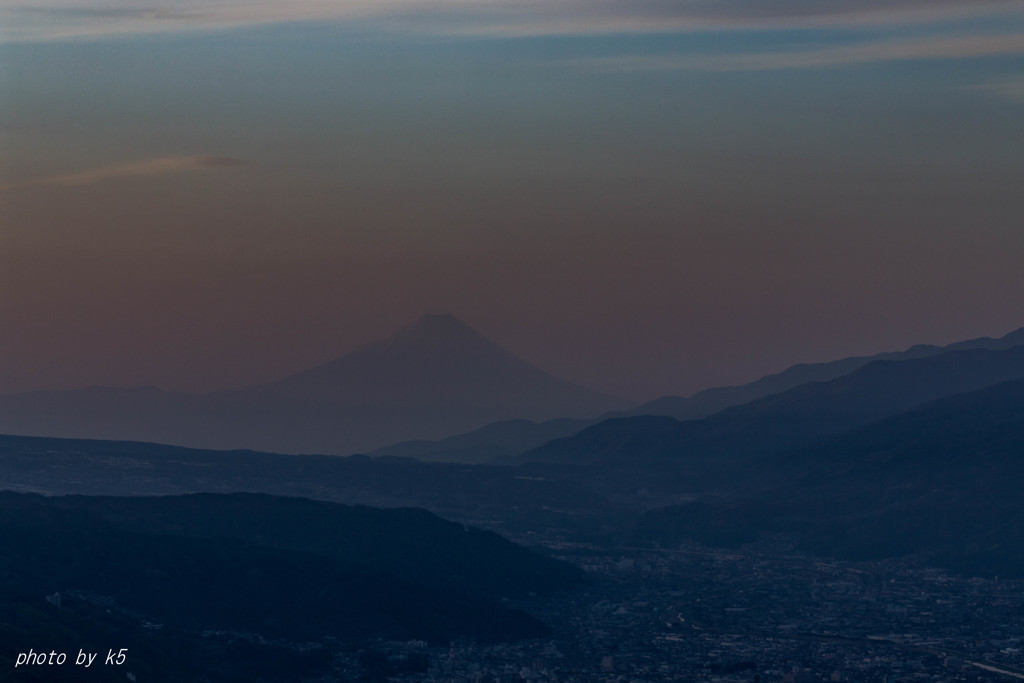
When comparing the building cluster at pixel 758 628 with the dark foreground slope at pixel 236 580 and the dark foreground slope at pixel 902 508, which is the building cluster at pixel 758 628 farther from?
the dark foreground slope at pixel 902 508

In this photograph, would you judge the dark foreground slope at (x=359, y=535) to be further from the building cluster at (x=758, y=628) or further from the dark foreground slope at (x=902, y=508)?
the dark foreground slope at (x=902, y=508)

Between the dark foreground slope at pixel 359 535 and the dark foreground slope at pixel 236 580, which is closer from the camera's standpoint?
the dark foreground slope at pixel 236 580

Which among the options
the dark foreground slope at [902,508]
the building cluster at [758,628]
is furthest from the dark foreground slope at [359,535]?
the dark foreground slope at [902,508]

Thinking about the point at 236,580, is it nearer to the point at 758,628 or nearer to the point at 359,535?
the point at 359,535

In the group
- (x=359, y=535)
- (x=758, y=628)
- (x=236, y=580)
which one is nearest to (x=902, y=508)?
(x=359, y=535)

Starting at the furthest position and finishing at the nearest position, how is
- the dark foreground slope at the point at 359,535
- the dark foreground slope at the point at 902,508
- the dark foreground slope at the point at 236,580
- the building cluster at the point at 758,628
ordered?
the dark foreground slope at the point at 902,508 → the dark foreground slope at the point at 359,535 → the building cluster at the point at 758,628 → the dark foreground slope at the point at 236,580

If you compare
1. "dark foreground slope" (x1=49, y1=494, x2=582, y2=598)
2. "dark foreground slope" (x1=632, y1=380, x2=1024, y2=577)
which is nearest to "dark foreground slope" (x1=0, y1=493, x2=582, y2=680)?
"dark foreground slope" (x1=49, y1=494, x2=582, y2=598)

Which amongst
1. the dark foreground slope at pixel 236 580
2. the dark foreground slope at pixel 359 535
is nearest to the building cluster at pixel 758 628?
the dark foreground slope at pixel 236 580

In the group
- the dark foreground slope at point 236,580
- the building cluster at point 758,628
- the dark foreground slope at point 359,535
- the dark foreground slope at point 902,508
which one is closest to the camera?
the dark foreground slope at point 236,580

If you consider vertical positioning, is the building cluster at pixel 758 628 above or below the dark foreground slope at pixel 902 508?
below

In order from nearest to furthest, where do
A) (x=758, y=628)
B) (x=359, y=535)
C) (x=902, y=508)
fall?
(x=758, y=628) < (x=359, y=535) < (x=902, y=508)
